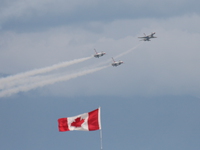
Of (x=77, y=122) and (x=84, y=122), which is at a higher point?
(x=77, y=122)

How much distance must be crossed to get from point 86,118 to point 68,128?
18.1 feet

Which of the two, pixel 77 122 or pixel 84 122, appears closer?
pixel 84 122

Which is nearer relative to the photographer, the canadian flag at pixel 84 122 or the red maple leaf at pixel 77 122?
the canadian flag at pixel 84 122

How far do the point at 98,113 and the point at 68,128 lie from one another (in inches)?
343

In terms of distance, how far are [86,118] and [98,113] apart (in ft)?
10.6

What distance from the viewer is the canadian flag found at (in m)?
119

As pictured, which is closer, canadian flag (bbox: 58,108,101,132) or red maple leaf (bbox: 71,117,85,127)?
canadian flag (bbox: 58,108,101,132)

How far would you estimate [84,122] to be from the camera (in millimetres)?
121062

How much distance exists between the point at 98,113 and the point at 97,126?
299 centimetres

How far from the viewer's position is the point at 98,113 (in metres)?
120

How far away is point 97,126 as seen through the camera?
119 meters

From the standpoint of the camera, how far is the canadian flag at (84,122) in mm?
119438

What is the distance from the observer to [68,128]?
404ft
